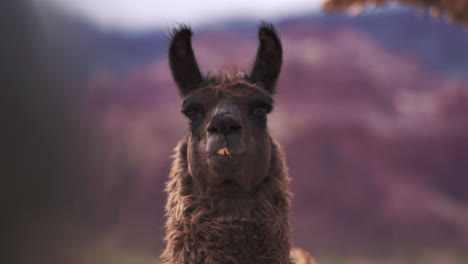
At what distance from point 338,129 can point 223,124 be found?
96.5 inches

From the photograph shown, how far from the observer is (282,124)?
396 cm

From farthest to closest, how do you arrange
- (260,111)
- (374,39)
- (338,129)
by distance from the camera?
(374,39)
(338,129)
(260,111)

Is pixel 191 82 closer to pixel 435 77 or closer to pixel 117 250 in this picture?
pixel 117 250

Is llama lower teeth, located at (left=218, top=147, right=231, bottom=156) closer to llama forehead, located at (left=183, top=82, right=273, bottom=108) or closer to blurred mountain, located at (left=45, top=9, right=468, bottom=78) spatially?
llama forehead, located at (left=183, top=82, right=273, bottom=108)

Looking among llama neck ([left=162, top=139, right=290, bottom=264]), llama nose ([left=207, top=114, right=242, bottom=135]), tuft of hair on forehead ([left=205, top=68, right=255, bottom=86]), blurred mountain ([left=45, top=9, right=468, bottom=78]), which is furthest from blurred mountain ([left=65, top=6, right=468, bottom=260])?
llama nose ([left=207, top=114, right=242, bottom=135])

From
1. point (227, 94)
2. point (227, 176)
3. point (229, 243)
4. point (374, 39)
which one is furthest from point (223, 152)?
point (374, 39)

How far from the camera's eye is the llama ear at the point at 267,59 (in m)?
2.06

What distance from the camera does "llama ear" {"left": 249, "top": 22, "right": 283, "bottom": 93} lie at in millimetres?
2064

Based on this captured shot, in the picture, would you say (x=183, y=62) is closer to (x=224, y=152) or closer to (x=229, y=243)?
(x=224, y=152)

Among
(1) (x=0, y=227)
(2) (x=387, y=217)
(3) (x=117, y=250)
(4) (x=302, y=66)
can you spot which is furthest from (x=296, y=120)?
(1) (x=0, y=227)

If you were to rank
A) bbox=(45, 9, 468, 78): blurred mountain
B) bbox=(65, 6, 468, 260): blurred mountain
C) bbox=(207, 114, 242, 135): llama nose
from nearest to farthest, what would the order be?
bbox=(207, 114, 242, 135): llama nose, bbox=(65, 6, 468, 260): blurred mountain, bbox=(45, 9, 468, 78): blurred mountain

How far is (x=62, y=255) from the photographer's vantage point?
3.59m

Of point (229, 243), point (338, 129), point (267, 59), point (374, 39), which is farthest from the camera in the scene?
point (374, 39)

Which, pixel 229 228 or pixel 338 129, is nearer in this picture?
pixel 229 228
